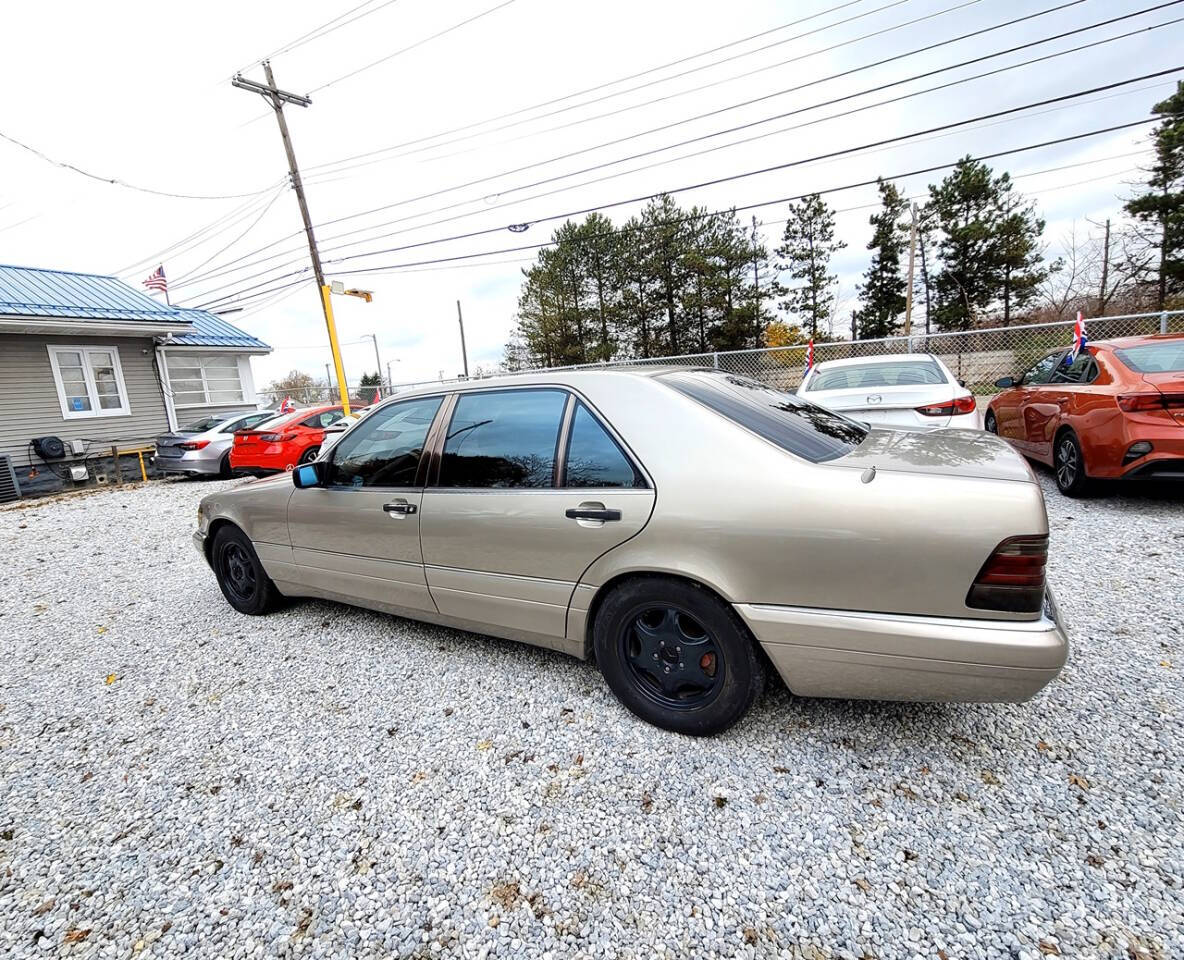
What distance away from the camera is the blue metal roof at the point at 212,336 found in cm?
1462

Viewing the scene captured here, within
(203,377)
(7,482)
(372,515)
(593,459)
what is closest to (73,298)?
(203,377)

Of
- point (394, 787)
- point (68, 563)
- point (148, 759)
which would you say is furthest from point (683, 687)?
point (68, 563)

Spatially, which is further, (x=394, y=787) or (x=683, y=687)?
(x=683, y=687)

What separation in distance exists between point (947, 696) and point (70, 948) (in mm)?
2753

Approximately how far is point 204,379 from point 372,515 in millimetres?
16140

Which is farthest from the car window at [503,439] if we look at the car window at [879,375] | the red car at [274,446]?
the red car at [274,446]

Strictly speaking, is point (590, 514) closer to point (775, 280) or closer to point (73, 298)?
point (73, 298)

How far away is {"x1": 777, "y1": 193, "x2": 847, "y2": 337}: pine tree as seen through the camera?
3331 centimetres

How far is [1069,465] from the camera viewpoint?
501cm

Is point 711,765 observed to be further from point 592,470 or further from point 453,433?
point 453,433

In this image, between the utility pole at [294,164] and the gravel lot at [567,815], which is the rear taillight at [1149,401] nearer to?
the gravel lot at [567,815]

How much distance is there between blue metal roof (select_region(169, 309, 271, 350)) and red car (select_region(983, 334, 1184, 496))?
58.5ft

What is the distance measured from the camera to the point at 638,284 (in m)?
32.5

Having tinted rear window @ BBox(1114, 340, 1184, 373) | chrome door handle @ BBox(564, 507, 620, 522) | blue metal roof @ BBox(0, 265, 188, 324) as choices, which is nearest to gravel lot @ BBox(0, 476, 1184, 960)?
chrome door handle @ BBox(564, 507, 620, 522)
